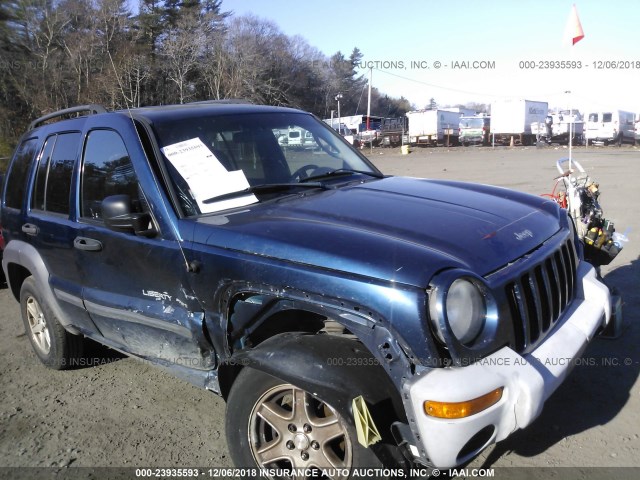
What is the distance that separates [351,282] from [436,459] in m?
0.79

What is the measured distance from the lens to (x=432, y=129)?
45.4 metres

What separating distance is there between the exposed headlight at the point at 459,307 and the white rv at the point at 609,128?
40.2 metres

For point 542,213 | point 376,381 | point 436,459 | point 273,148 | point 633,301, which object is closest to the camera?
point 436,459

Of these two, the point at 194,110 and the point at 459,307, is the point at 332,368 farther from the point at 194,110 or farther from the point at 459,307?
the point at 194,110

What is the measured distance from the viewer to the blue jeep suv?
2311 millimetres

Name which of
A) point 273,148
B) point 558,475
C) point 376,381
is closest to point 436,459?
point 376,381

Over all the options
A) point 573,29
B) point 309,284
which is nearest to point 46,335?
point 309,284

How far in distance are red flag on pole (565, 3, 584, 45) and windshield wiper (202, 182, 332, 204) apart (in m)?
4.58

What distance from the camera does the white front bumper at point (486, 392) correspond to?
2.22 m

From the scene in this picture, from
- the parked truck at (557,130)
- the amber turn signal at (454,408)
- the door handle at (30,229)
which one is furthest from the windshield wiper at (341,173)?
the parked truck at (557,130)

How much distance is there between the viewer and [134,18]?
140 feet

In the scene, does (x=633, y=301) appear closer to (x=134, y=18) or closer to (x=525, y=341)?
(x=525, y=341)

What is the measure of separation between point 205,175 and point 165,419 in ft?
5.85

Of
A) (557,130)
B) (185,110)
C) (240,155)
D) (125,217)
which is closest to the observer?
(125,217)
